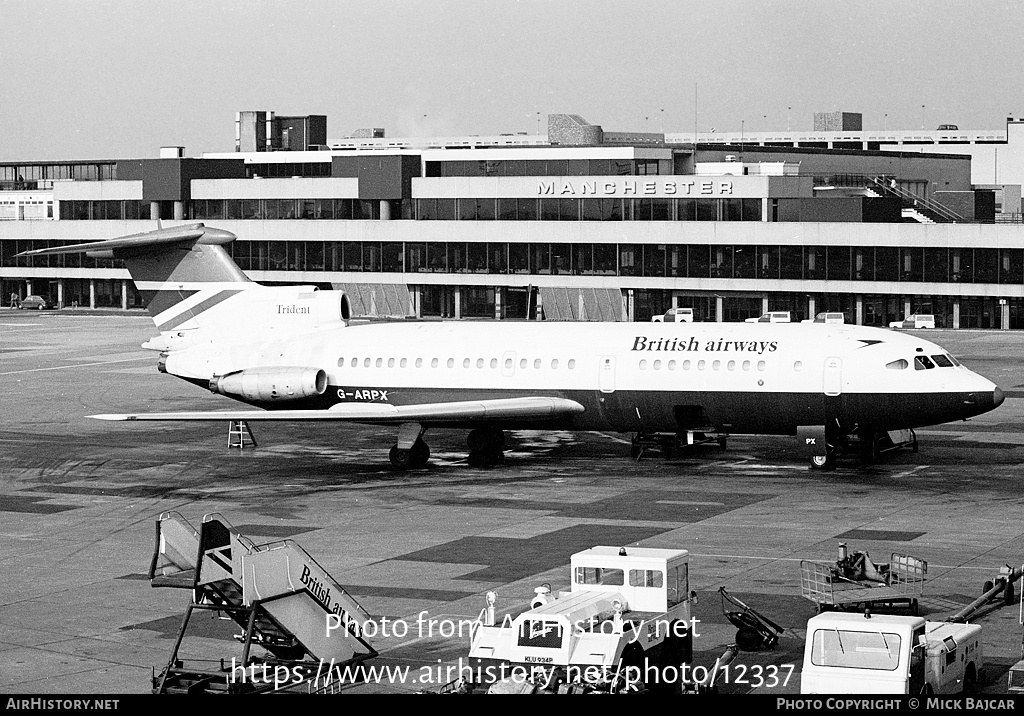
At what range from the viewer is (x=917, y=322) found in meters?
95.5

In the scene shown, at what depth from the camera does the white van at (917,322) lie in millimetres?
95375

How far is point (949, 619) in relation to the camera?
22.5m

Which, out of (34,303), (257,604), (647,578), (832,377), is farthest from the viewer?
(34,303)

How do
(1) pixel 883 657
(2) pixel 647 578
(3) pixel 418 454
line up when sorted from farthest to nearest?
1. (3) pixel 418 454
2. (2) pixel 647 578
3. (1) pixel 883 657

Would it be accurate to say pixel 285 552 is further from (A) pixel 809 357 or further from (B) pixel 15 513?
(A) pixel 809 357

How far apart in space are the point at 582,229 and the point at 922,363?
65.6 m

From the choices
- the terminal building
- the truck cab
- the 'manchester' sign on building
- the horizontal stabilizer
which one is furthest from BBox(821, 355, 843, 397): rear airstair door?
the 'manchester' sign on building

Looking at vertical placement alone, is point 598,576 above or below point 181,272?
below

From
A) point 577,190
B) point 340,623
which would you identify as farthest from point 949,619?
point 577,190

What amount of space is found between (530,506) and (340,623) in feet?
47.8

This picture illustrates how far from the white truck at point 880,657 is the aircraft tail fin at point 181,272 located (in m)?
31.7

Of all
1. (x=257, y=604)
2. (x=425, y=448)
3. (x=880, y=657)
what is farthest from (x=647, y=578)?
A: (x=425, y=448)

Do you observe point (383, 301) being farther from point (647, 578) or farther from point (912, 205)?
point (647, 578)

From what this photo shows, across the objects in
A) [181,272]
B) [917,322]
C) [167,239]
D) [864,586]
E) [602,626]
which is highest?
[167,239]
